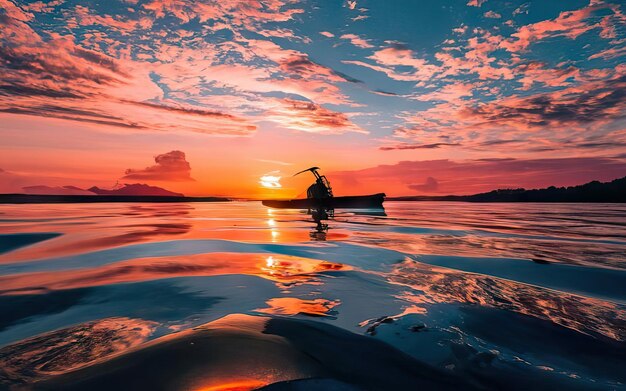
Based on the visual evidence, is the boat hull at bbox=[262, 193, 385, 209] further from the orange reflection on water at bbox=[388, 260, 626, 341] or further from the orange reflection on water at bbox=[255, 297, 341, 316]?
the orange reflection on water at bbox=[255, 297, 341, 316]

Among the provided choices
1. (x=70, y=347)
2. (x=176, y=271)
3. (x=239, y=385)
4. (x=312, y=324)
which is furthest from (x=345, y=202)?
(x=239, y=385)

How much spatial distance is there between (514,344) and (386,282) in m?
3.46

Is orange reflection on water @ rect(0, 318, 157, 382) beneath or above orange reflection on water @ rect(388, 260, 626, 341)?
above

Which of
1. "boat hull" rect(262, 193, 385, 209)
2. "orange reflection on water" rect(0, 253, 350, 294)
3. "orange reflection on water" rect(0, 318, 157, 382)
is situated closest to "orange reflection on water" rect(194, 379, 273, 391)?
"orange reflection on water" rect(0, 318, 157, 382)

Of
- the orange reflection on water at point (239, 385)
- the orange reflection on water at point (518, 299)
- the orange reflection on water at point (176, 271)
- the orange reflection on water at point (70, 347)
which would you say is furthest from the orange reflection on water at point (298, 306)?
the orange reflection on water at point (239, 385)

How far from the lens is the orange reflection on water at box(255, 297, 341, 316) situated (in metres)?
5.27

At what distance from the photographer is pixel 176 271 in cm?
838

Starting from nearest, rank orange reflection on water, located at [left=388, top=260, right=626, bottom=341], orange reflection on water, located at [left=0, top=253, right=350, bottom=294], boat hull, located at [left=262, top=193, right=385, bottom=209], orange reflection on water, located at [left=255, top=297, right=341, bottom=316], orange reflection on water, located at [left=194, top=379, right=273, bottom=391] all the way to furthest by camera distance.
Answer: orange reflection on water, located at [left=194, top=379, right=273, bottom=391] → orange reflection on water, located at [left=388, top=260, right=626, bottom=341] → orange reflection on water, located at [left=255, top=297, right=341, bottom=316] → orange reflection on water, located at [left=0, top=253, right=350, bottom=294] → boat hull, located at [left=262, top=193, right=385, bottom=209]

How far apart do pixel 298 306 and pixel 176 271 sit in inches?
178

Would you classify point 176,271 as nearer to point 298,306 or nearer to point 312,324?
point 298,306

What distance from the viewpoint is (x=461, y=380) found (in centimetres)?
323

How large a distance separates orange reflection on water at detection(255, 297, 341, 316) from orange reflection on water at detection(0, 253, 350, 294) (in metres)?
1.32

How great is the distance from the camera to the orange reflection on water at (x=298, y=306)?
208 inches

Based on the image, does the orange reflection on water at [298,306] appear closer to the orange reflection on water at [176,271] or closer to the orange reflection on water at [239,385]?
the orange reflection on water at [176,271]
